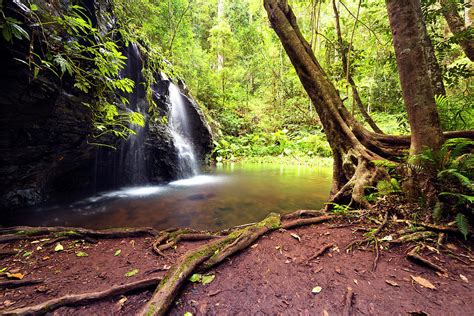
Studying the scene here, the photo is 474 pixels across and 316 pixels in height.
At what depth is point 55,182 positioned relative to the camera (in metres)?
5.66

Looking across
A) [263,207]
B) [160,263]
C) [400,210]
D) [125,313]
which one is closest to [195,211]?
[263,207]

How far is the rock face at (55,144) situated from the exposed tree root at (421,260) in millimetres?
4532

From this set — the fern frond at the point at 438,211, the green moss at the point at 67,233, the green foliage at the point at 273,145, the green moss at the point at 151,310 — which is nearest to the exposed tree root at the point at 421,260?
the fern frond at the point at 438,211

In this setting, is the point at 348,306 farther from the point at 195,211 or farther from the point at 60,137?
the point at 60,137

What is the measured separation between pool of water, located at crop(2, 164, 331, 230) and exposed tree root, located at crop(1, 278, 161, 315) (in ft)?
6.67

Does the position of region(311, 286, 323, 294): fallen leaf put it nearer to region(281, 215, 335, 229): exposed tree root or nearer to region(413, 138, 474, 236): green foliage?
region(281, 215, 335, 229): exposed tree root

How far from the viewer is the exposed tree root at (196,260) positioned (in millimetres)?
1538

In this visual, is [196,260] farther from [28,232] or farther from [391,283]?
[28,232]

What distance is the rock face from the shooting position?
3150 mm

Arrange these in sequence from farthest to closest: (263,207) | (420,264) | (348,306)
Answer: (263,207)
(420,264)
(348,306)

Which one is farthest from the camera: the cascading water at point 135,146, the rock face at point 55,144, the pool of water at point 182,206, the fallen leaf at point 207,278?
the cascading water at point 135,146

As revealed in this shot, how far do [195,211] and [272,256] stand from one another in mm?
2917

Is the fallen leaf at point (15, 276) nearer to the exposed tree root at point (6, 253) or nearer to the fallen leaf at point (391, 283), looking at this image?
the exposed tree root at point (6, 253)

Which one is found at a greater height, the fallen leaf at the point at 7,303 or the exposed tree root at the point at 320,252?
the exposed tree root at the point at 320,252
